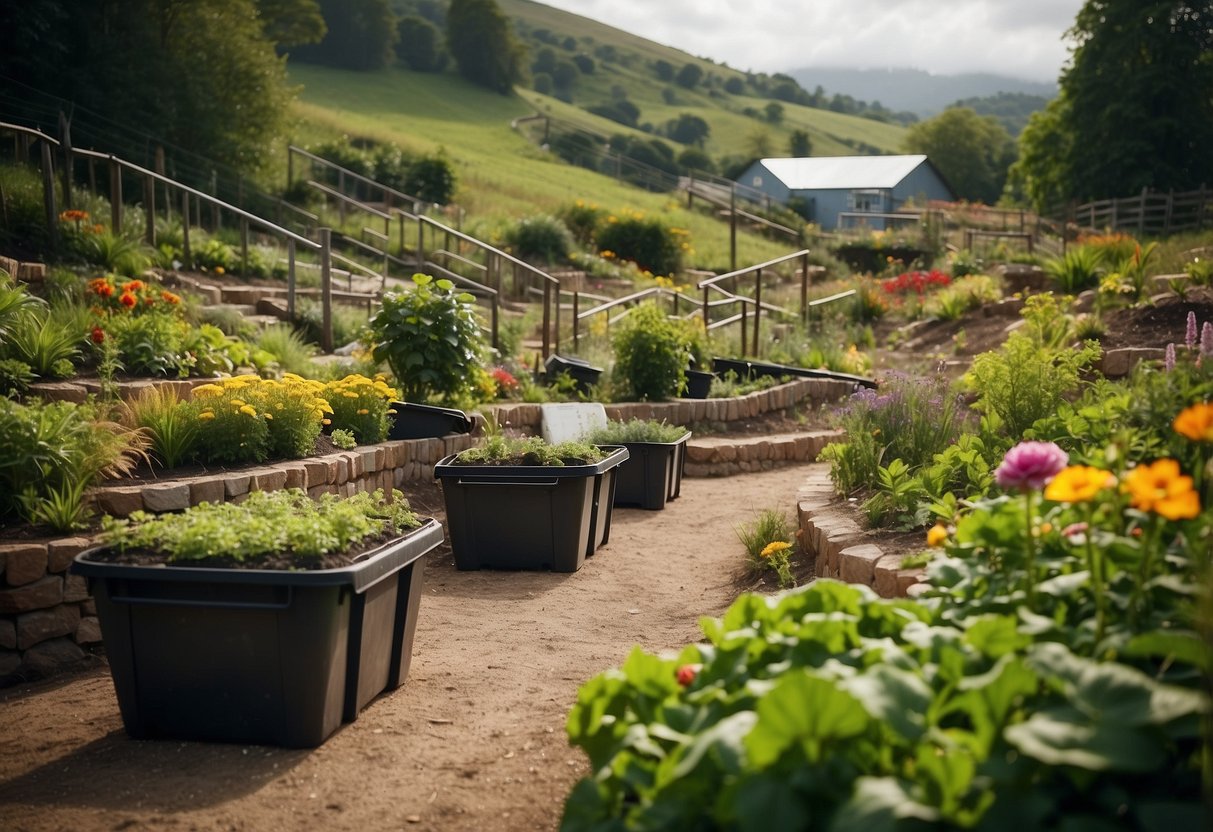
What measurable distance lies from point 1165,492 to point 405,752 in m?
2.56

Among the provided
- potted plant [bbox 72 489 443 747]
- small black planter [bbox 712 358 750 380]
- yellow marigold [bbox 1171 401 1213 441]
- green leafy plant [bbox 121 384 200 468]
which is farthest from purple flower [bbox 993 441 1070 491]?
small black planter [bbox 712 358 750 380]

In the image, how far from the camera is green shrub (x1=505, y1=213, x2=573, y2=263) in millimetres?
19938

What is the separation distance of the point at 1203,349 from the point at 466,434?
5.06 metres

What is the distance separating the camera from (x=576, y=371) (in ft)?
34.2

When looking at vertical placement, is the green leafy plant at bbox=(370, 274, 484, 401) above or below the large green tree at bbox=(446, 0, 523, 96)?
below

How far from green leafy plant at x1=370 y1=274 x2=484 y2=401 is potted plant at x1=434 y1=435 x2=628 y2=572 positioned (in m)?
1.52

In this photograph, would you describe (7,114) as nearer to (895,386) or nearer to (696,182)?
(895,386)

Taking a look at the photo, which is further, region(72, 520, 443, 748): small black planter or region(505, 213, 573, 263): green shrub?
region(505, 213, 573, 263): green shrub

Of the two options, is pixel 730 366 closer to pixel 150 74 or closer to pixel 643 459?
pixel 643 459

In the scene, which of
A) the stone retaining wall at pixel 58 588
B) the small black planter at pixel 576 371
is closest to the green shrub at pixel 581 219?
the small black planter at pixel 576 371

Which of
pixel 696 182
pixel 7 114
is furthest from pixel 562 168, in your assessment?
pixel 7 114

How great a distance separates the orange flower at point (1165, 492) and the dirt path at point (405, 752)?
6.08 ft

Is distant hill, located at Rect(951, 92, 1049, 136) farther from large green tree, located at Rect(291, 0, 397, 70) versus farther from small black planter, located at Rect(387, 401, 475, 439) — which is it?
small black planter, located at Rect(387, 401, 475, 439)

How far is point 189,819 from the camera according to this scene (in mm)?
3082
